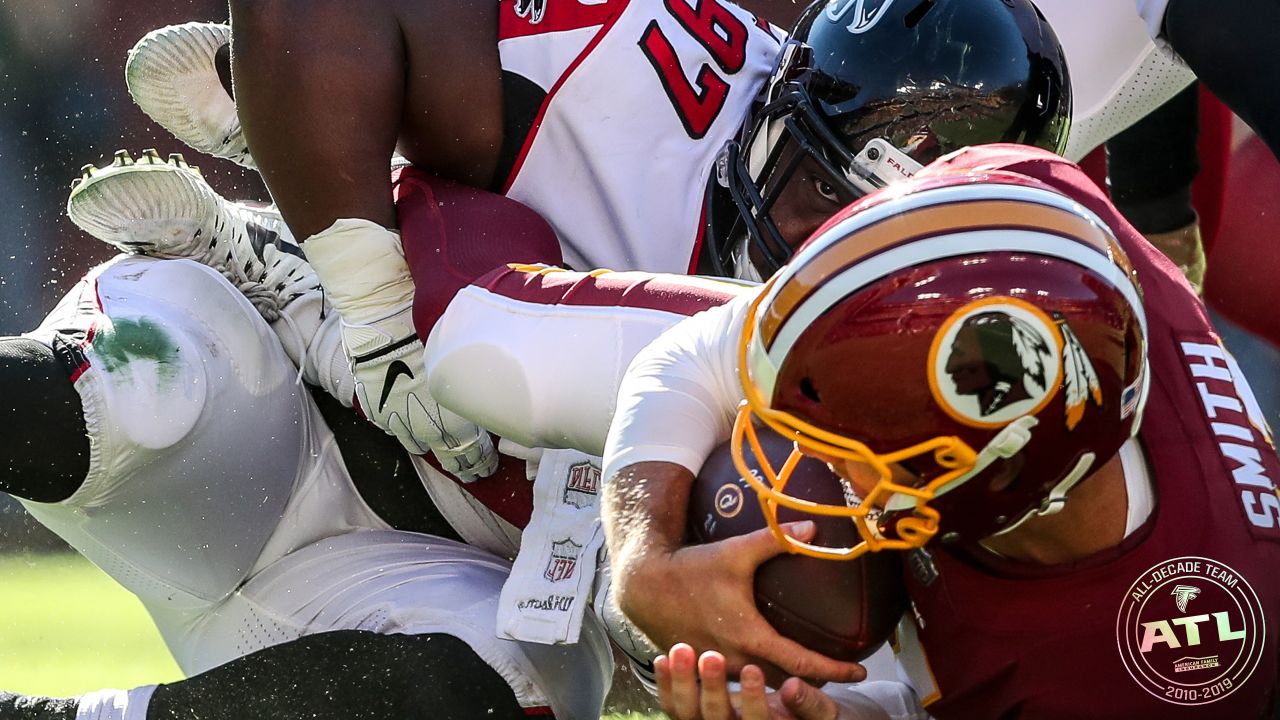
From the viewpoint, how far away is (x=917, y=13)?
2.13m

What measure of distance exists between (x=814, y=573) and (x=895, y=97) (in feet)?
2.87

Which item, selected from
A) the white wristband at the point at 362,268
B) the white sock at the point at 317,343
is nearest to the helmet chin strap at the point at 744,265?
the white wristband at the point at 362,268

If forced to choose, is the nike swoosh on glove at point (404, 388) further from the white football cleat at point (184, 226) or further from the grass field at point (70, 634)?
the grass field at point (70, 634)

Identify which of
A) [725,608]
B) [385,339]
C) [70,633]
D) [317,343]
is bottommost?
[70,633]

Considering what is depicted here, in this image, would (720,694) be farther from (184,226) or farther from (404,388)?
(184,226)

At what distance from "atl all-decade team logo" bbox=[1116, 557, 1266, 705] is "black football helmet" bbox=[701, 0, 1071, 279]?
0.83 meters

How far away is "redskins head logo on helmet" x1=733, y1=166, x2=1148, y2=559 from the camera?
132 centimetres

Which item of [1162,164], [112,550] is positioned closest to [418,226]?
[112,550]

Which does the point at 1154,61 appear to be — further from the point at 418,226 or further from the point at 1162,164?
the point at 418,226

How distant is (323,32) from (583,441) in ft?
2.60

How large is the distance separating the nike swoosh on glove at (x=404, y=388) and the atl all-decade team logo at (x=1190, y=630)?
3.48 ft

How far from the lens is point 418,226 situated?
223 centimetres

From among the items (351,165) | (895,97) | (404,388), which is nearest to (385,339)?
(404,388)

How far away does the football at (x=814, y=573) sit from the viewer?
1.52m
